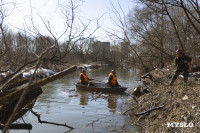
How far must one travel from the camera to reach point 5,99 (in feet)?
11.8

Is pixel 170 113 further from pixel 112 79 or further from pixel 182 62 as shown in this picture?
pixel 112 79

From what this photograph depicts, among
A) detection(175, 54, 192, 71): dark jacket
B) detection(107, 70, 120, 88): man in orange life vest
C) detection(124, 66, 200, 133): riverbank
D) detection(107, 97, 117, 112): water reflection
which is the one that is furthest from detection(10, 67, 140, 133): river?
detection(175, 54, 192, 71): dark jacket

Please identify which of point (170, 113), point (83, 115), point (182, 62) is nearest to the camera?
point (170, 113)

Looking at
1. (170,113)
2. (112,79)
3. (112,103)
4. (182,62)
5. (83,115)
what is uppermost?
(182,62)

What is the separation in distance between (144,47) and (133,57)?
0.91m

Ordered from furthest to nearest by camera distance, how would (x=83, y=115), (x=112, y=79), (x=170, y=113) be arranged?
1. (x=112, y=79)
2. (x=83, y=115)
3. (x=170, y=113)

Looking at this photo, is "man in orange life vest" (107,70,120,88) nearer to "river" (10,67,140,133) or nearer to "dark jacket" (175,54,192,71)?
"river" (10,67,140,133)

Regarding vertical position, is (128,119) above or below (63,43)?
below

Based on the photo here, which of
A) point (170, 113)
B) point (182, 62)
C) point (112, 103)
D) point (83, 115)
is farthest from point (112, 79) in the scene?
point (170, 113)

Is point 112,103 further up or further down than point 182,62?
further down

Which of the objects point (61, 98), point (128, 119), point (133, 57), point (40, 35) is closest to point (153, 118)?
point (128, 119)

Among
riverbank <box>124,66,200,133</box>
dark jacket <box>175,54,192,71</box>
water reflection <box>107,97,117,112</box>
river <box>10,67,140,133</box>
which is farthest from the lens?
water reflection <box>107,97,117,112</box>

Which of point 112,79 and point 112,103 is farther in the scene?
point 112,79

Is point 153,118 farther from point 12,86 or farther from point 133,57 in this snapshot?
point 133,57
